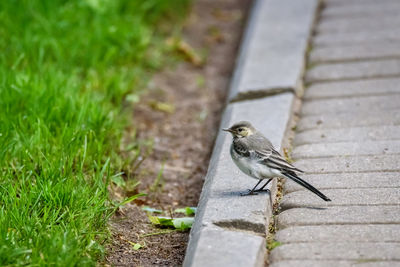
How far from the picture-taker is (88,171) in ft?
14.8

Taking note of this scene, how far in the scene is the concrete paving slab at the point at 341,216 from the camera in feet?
12.0

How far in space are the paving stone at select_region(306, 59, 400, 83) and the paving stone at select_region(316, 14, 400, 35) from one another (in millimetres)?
742

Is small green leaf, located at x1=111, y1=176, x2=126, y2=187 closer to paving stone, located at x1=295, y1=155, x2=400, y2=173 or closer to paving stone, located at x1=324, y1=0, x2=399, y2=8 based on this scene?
paving stone, located at x1=295, y1=155, x2=400, y2=173

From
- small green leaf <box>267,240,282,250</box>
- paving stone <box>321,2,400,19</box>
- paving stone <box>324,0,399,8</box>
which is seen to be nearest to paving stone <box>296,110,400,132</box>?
small green leaf <box>267,240,282,250</box>

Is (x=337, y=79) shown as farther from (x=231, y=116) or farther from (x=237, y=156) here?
(x=237, y=156)

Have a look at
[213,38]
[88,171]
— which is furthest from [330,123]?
[213,38]

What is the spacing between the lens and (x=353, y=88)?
5.49 metres

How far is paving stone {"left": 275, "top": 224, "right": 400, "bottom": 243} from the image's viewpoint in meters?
3.49

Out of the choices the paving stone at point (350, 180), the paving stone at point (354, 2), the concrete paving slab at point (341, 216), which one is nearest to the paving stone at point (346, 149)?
the paving stone at point (350, 180)

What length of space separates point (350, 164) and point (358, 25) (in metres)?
2.73

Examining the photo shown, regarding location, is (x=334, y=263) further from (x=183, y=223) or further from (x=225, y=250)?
(x=183, y=223)

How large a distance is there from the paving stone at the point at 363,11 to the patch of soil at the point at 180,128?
108cm

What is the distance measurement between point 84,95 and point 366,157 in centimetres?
221

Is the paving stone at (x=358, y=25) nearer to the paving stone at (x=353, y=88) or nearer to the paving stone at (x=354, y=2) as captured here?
the paving stone at (x=354, y=2)
